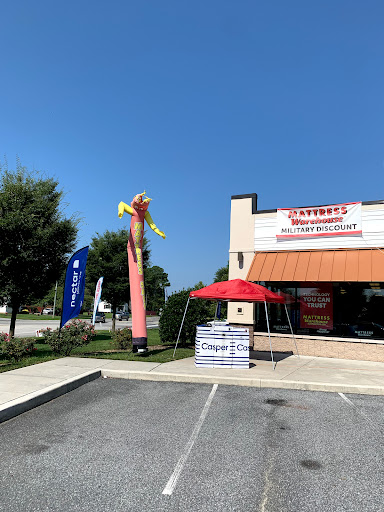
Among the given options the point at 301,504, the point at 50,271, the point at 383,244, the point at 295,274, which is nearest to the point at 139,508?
the point at 301,504

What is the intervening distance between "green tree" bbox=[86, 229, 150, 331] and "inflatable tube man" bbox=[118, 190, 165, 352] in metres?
13.7

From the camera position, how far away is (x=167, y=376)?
870 centimetres

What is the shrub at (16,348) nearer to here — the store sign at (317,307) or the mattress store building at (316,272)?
the mattress store building at (316,272)

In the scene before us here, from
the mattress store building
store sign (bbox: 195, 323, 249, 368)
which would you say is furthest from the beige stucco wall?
store sign (bbox: 195, 323, 249, 368)

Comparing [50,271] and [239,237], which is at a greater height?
[239,237]

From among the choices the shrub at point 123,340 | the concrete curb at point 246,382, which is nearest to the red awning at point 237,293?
the concrete curb at point 246,382

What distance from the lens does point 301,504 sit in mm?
3420

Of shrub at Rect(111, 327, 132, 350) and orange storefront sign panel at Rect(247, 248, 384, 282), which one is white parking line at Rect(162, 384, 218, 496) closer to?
orange storefront sign panel at Rect(247, 248, 384, 282)

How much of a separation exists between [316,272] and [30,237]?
11333 millimetres

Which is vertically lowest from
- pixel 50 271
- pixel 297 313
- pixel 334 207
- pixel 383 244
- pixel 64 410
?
pixel 64 410

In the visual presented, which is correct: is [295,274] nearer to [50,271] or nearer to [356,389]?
[356,389]

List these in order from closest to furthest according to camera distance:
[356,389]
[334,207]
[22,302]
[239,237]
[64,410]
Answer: [64,410]
[356,389]
[334,207]
[239,237]
[22,302]

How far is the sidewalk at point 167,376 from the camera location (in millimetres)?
6891

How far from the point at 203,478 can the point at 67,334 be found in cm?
902
